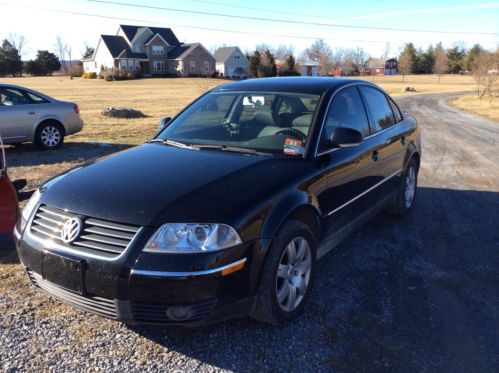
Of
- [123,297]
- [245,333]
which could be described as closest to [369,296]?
[245,333]

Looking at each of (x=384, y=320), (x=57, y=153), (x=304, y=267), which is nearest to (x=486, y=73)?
(x=57, y=153)

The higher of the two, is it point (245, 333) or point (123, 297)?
point (123, 297)

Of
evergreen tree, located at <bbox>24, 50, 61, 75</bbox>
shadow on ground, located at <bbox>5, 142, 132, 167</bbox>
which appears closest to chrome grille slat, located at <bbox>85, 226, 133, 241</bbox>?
shadow on ground, located at <bbox>5, 142, 132, 167</bbox>

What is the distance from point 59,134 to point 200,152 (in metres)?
8.54

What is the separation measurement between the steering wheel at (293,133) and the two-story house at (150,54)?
73540 millimetres

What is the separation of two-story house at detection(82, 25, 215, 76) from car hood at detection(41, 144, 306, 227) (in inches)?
2911

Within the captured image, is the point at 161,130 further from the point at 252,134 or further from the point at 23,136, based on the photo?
the point at 23,136

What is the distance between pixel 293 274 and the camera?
3.39 m

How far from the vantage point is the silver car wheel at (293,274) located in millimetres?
3248

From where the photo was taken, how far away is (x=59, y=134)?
11.3 meters

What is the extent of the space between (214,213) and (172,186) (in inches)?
18.2

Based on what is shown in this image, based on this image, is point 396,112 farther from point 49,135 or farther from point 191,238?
point 49,135

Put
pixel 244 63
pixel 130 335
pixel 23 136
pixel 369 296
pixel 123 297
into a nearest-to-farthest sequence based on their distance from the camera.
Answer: pixel 123 297 → pixel 130 335 → pixel 369 296 → pixel 23 136 → pixel 244 63

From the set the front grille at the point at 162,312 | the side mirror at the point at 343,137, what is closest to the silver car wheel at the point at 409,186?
the side mirror at the point at 343,137
